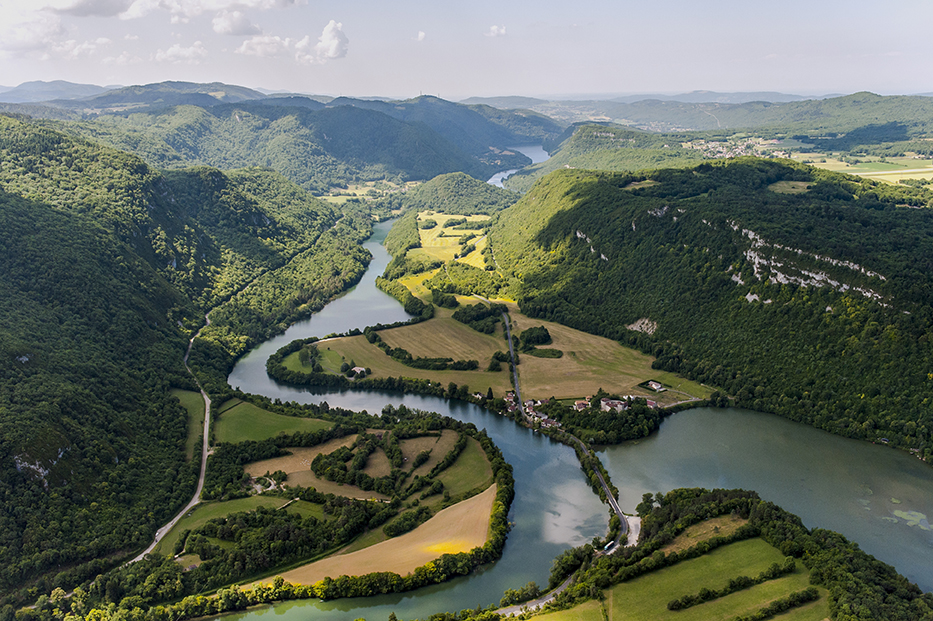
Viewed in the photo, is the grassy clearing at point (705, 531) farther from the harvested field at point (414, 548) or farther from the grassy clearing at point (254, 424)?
the grassy clearing at point (254, 424)

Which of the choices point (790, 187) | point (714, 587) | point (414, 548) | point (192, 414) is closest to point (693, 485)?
point (714, 587)

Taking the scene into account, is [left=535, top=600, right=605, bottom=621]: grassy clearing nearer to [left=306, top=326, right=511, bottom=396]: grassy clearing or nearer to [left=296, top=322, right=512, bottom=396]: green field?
[left=296, top=322, right=512, bottom=396]: green field

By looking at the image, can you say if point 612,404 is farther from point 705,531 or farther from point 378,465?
point 378,465

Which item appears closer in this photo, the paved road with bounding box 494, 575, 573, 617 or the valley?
the paved road with bounding box 494, 575, 573, 617

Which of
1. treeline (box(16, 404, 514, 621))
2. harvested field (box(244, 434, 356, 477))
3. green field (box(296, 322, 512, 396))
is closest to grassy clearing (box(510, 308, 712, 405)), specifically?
green field (box(296, 322, 512, 396))

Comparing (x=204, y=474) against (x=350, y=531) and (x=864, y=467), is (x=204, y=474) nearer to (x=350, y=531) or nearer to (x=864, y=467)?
(x=350, y=531)

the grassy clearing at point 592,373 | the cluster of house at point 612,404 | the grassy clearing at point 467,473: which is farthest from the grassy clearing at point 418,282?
the grassy clearing at point 467,473

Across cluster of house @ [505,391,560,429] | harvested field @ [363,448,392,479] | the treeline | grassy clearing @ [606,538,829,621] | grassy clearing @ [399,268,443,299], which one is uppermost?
grassy clearing @ [399,268,443,299]
